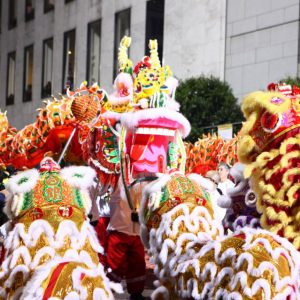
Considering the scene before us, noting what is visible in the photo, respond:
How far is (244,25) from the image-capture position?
1481cm

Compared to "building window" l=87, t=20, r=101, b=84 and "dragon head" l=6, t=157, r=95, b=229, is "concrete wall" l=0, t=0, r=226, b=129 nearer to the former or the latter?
"building window" l=87, t=20, r=101, b=84

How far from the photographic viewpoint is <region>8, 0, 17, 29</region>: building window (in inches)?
982

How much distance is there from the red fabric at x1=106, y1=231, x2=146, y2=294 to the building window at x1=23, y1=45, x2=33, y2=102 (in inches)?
747

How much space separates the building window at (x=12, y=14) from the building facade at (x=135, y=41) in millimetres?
37

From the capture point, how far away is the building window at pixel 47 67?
2233 centimetres

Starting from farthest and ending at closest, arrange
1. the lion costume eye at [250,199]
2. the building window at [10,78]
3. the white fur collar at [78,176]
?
the building window at [10,78], the lion costume eye at [250,199], the white fur collar at [78,176]

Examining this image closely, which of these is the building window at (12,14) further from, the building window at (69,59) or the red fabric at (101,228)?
the red fabric at (101,228)

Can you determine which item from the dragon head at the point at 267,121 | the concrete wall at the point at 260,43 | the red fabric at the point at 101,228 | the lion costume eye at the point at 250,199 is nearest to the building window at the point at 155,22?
the concrete wall at the point at 260,43

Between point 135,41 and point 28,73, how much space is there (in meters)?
6.93

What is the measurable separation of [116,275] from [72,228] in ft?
7.37

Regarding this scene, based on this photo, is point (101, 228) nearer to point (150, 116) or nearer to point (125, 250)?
point (125, 250)

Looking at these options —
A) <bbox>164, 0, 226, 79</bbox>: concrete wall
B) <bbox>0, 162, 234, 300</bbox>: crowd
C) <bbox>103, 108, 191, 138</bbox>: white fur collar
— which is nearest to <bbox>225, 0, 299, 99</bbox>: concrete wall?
<bbox>164, 0, 226, 79</bbox>: concrete wall

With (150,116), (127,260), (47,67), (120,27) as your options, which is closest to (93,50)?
(120,27)

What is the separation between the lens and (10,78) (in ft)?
83.3
